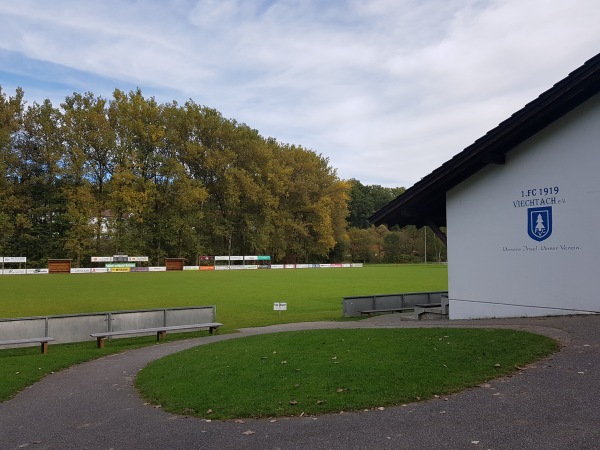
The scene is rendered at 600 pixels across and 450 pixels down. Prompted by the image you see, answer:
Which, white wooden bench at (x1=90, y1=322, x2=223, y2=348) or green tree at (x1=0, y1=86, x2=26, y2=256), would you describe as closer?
white wooden bench at (x1=90, y1=322, x2=223, y2=348)

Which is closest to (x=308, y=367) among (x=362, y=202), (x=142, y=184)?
(x=142, y=184)

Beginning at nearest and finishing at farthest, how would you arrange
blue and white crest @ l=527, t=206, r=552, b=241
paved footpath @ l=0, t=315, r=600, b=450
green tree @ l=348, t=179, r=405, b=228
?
paved footpath @ l=0, t=315, r=600, b=450 < blue and white crest @ l=527, t=206, r=552, b=241 < green tree @ l=348, t=179, r=405, b=228

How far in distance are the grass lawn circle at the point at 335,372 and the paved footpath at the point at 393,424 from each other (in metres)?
0.30

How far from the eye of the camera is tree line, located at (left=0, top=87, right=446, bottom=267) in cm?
6481

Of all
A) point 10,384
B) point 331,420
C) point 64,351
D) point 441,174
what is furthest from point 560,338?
point 64,351

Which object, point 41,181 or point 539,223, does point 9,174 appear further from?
point 539,223

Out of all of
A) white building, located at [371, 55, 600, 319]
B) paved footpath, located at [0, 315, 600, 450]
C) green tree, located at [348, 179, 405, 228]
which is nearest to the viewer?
paved footpath, located at [0, 315, 600, 450]

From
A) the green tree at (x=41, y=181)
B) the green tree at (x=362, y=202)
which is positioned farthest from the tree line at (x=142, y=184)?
the green tree at (x=362, y=202)

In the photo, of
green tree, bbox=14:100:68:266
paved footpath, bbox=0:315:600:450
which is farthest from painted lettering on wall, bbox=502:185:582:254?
green tree, bbox=14:100:68:266

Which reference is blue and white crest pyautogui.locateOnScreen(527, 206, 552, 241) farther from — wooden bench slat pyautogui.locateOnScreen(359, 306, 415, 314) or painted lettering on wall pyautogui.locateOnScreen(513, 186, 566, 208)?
wooden bench slat pyautogui.locateOnScreen(359, 306, 415, 314)

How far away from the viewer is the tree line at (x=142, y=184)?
64.8 meters

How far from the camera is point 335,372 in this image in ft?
24.5

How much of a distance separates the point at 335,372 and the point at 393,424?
92.9 inches

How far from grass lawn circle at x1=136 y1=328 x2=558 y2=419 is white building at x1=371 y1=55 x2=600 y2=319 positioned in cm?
298
